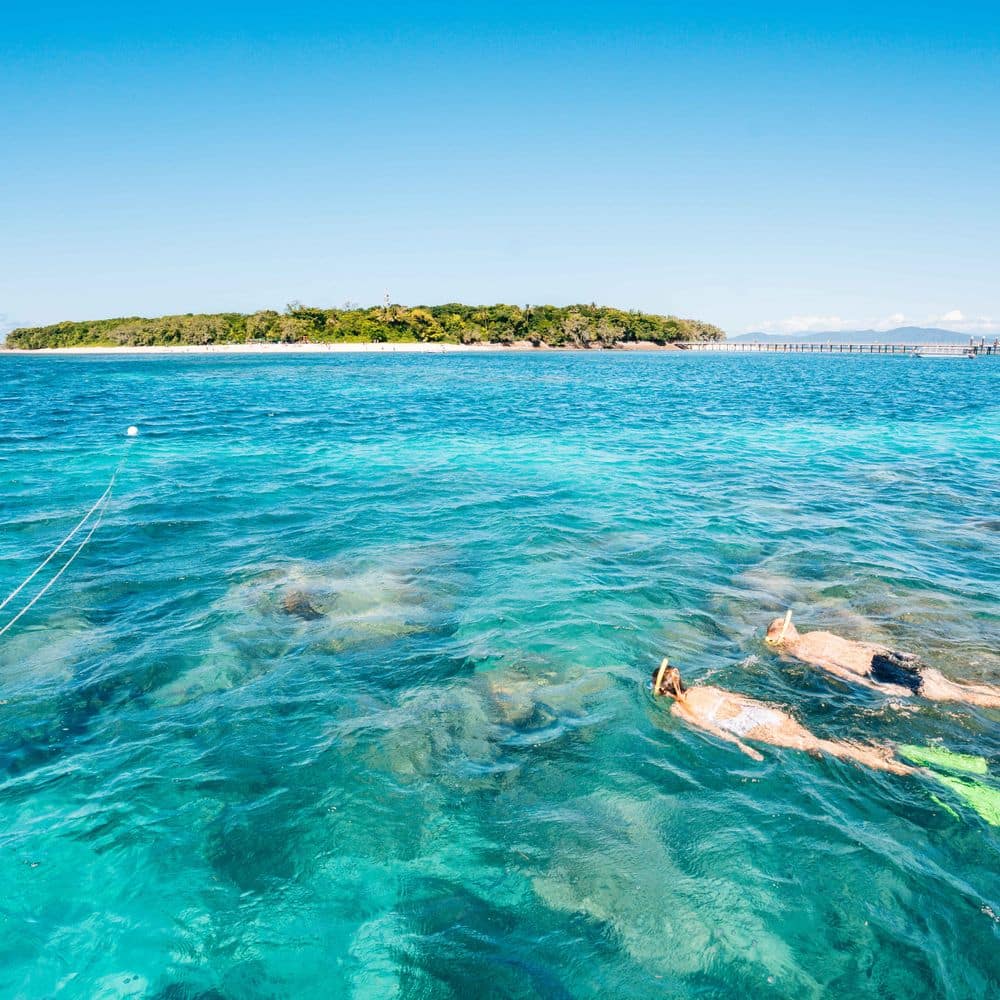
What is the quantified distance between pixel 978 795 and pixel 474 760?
5360mm

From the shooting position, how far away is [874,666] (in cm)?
900

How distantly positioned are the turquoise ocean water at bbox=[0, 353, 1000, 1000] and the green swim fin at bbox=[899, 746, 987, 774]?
24 centimetres

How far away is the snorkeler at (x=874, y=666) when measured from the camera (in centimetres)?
851

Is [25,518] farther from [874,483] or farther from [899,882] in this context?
[874,483]

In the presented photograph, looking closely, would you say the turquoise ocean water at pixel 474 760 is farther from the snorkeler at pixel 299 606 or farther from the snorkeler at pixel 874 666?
the snorkeler at pixel 874 666

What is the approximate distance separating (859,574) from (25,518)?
20.1 m

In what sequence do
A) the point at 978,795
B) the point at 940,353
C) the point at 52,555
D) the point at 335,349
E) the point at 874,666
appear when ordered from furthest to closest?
the point at 940,353, the point at 335,349, the point at 52,555, the point at 874,666, the point at 978,795

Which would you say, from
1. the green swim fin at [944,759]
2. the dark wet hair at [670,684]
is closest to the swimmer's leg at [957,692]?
the green swim fin at [944,759]

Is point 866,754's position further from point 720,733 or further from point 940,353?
point 940,353

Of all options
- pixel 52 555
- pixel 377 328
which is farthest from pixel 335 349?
pixel 52 555

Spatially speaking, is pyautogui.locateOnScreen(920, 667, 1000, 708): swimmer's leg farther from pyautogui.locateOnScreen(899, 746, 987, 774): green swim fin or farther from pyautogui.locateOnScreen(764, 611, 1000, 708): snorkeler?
pyautogui.locateOnScreen(899, 746, 987, 774): green swim fin

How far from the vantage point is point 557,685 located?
351 inches

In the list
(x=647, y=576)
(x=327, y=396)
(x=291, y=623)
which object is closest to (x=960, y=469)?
(x=647, y=576)

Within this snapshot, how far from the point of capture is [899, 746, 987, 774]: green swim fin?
23.3ft
